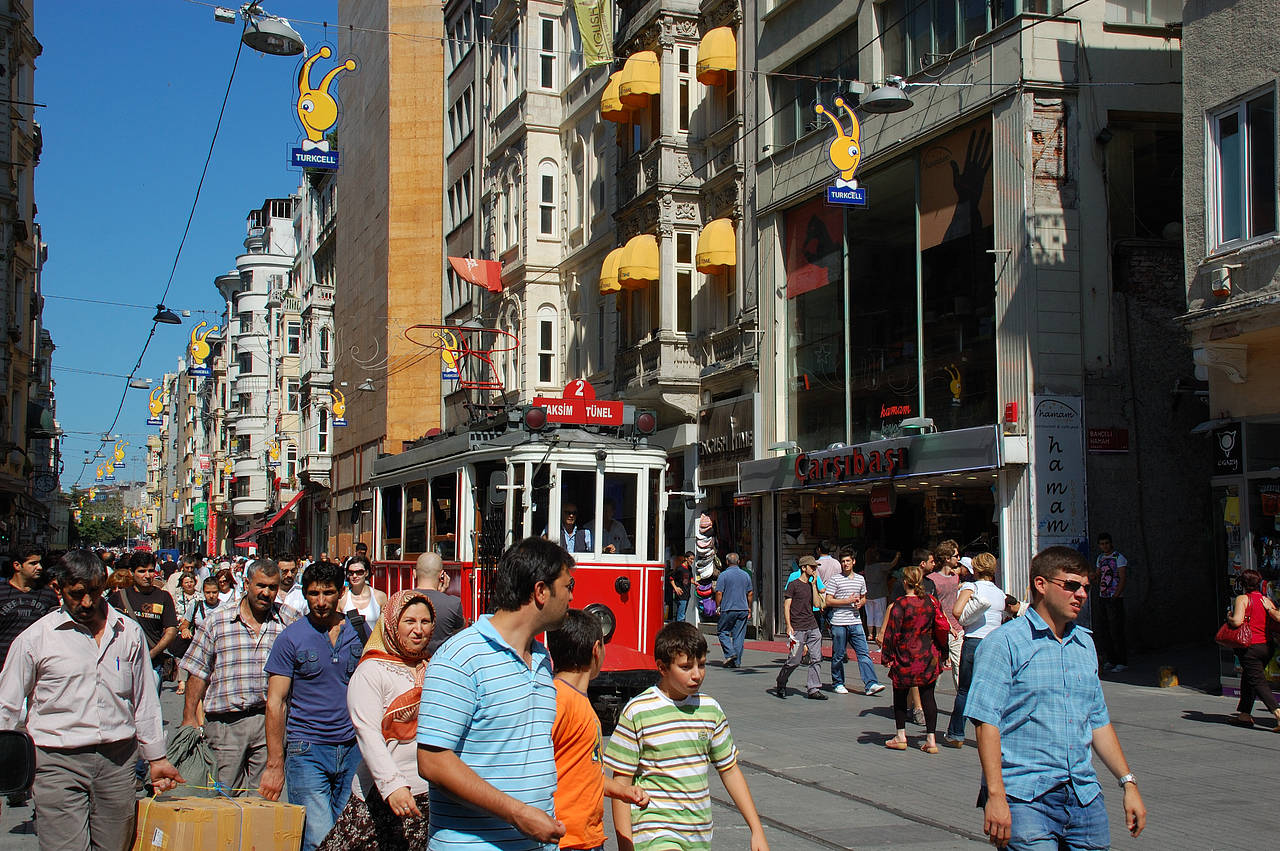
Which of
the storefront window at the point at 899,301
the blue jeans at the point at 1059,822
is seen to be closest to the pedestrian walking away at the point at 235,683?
the blue jeans at the point at 1059,822

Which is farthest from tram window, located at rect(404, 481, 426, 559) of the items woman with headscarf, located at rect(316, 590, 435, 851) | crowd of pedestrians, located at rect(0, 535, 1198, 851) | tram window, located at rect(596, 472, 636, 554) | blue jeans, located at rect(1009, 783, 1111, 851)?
blue jeans, located at rect(1009, 783, 1111, 851)

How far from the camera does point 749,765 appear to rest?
37.1ft

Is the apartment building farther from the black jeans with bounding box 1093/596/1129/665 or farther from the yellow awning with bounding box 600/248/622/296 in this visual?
the yellow awning with bounding box 600/248/622/296

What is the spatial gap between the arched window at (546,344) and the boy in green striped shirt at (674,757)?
30851 mm

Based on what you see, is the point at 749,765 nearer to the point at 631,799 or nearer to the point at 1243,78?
the point at 631,799

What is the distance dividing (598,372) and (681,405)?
5513 millimetres

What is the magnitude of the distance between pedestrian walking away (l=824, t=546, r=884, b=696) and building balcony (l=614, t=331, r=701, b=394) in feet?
36.4

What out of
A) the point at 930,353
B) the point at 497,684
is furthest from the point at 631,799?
the point at 930,353

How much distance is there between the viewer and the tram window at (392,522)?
17406mm

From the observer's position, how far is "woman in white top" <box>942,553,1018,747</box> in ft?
40.1

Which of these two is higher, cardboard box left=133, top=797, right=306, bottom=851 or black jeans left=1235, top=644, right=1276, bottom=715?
cardboard box left=133, top=797, right=306, bottom=851

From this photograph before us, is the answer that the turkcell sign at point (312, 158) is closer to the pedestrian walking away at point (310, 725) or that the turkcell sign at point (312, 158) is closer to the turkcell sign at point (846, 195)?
the turkcell sign at point (846, 195)

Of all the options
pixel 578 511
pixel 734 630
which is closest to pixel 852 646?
pixel 734 630

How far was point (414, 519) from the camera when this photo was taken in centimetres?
1662
